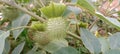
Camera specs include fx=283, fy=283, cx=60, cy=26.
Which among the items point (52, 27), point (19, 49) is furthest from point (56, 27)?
point (19, 49)

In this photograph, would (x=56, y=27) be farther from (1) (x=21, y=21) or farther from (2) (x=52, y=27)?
(1) (x=21, y=21)

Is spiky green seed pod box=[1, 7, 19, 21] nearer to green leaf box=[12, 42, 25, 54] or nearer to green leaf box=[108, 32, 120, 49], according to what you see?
green leaf box=[12, 42, 25, 54]

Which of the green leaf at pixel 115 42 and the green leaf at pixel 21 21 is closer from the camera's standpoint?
the green leaf at pixel 115 42

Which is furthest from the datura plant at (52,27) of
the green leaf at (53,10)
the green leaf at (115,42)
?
the green leaf at (115,42)

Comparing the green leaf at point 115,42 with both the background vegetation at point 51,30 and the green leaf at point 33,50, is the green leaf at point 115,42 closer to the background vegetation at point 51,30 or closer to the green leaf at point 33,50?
the background vegetation at point 51,30

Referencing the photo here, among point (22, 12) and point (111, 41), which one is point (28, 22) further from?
point (111, 41)

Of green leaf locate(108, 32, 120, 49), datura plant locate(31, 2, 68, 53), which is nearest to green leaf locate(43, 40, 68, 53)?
datura plant locate(31, 2, 68, 53)

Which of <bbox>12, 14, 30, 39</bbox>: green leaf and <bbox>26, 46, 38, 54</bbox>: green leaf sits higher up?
<bbox>12, 14, 30, 39</bbox>: green leaf
